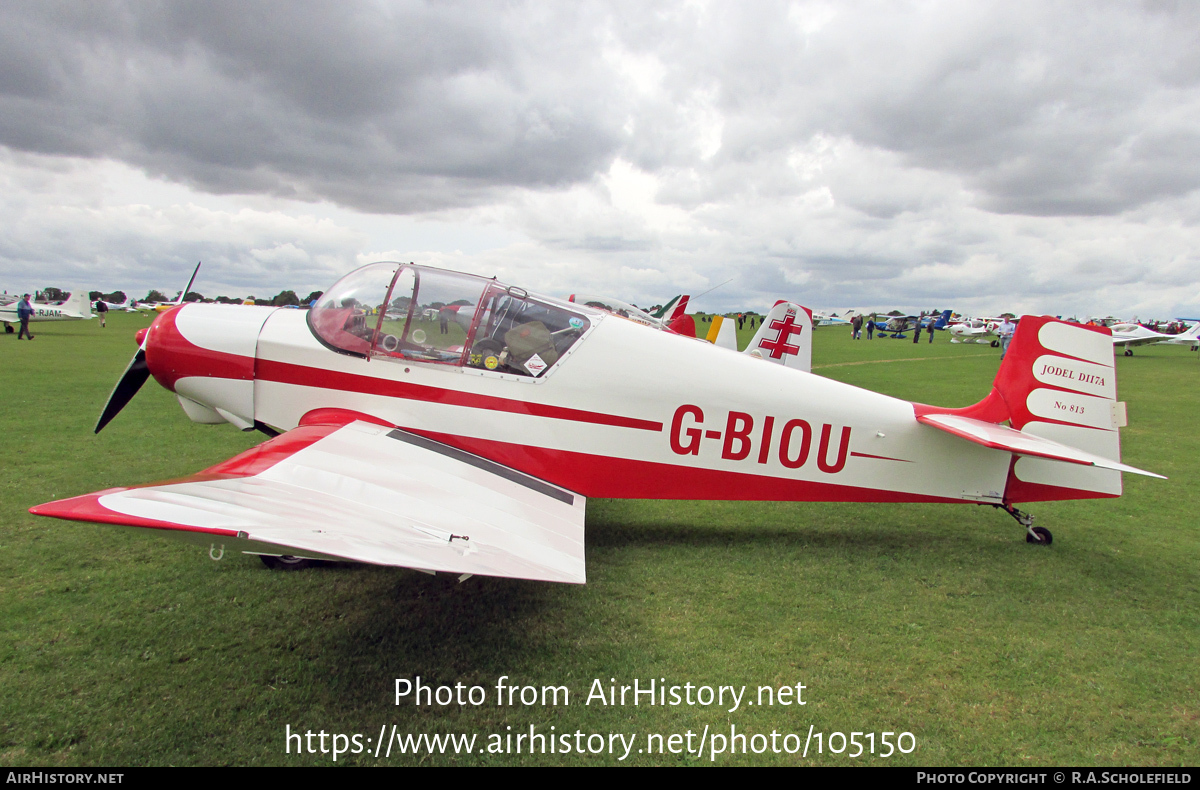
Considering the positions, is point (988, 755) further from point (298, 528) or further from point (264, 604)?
point (264, 604)

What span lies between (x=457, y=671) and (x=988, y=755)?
2.29m

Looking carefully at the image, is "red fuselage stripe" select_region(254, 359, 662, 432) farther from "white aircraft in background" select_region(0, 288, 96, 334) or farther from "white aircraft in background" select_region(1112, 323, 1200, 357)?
"white aircraft in background" select_region(0, 288, 96, 334)

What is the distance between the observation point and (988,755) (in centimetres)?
238

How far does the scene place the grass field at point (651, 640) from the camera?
2439 millimetres

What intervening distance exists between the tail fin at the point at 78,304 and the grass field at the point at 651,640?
41.1 meters

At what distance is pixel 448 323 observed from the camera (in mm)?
4133

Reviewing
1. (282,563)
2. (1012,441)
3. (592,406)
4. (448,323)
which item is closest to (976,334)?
(1012,441)

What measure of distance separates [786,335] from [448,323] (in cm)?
925

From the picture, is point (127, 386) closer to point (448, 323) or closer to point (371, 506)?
point (448, 323)

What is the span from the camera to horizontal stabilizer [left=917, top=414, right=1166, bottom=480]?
3.68 m

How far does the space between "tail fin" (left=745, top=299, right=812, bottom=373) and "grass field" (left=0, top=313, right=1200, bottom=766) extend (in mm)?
7178

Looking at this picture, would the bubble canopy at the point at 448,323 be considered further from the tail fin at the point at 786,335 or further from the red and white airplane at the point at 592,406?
the tail fin at the point at 786,335

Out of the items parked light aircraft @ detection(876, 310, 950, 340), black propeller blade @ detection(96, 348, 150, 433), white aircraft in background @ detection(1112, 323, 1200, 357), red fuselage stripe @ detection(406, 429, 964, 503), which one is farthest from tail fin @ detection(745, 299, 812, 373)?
parked light aircraft @ detection(876, 310, 950, 340)

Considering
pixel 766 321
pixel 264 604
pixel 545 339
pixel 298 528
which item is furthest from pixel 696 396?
pixel 766 321
